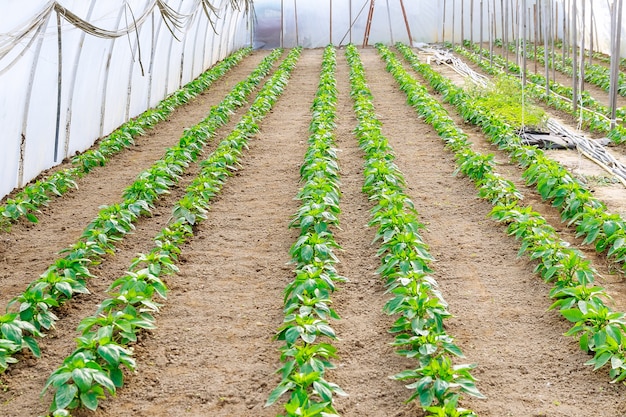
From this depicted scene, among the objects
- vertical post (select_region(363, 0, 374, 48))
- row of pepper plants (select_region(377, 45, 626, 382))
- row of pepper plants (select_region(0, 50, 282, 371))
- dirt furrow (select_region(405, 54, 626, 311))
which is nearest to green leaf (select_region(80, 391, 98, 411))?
row of pepper plants (select_region(0, 50, 282, 371))

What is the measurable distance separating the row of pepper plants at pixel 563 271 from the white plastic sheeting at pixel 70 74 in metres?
5.19

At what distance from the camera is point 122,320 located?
17.0ft

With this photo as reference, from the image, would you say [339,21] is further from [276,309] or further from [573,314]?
[573,314]

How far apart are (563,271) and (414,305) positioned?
145 cm

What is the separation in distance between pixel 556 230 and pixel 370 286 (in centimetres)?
232

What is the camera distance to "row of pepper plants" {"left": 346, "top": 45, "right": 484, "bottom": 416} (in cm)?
443

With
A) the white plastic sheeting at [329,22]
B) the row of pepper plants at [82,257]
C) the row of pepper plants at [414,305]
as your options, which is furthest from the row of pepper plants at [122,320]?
the white plastic sheeting at [329,22]

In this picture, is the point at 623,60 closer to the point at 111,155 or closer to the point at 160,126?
the point at 160,126

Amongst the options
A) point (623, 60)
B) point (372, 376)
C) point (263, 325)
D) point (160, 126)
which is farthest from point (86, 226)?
point (623, 60)

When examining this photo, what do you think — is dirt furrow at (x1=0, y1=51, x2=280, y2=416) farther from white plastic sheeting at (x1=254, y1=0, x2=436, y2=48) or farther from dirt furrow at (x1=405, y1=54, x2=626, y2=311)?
white plastic sheeting at (x1=254, y1=0, x2=436, y2=48)

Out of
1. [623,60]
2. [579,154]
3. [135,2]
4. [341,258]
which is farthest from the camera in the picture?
[623,60]

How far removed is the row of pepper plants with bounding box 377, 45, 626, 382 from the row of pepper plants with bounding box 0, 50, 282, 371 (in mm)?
3367

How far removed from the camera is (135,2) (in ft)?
44.6

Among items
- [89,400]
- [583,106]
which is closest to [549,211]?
[89,400]
